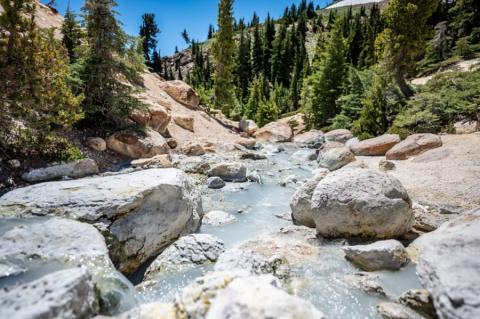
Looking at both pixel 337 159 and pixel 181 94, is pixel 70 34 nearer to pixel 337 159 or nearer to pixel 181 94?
pixel 181 94

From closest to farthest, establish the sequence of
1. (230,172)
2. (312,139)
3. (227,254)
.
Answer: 1. (227,254)
2. (230,172)
3. (312,139)

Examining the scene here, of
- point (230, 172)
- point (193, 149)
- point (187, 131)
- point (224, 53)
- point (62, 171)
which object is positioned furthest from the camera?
point (224, 53)

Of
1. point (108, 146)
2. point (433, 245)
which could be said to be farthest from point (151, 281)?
point (108, 146)

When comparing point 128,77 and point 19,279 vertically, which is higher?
point 128,77

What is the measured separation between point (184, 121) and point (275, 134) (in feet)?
32.2

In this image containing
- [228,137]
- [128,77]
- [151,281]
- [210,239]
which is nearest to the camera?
[151,281]

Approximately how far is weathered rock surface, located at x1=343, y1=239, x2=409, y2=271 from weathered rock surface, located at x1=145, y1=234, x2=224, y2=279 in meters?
2.68

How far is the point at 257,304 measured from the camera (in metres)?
2.63

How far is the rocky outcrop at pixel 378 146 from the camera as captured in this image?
1446 centimetres

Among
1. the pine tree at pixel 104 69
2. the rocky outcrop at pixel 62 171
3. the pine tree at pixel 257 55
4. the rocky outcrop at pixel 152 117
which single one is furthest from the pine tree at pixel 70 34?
the pine tree at pixel 257 55

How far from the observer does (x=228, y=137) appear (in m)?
23.1

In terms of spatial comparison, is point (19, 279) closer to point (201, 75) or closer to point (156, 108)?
point (156, 108)

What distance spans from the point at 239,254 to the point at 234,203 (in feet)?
14.1

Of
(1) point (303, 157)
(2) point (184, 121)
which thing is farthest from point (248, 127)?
(1) point (303, 157)
